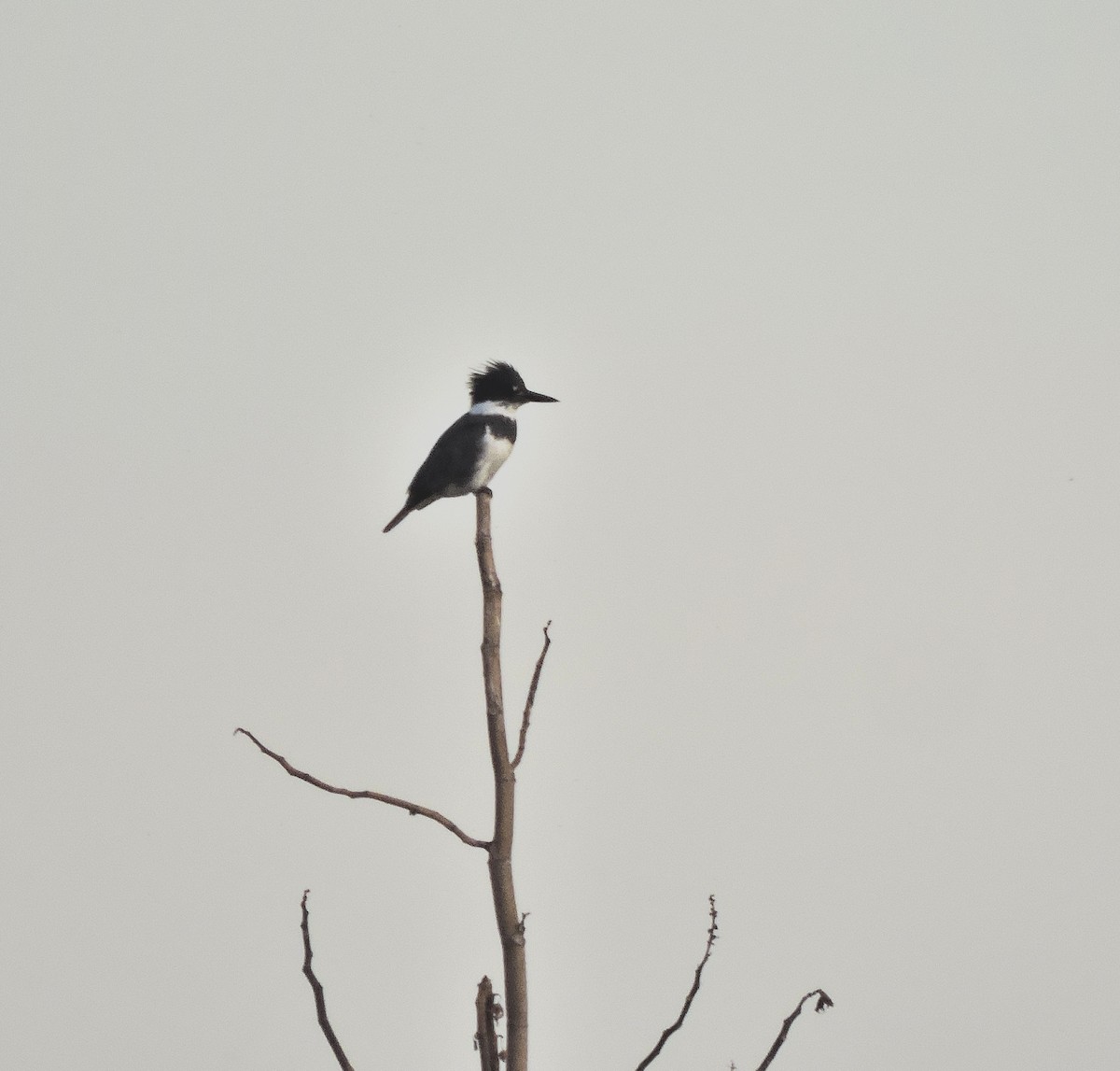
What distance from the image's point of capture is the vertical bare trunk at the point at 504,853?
235 centimetres

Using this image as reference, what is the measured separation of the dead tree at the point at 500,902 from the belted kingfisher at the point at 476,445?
3.11 meters

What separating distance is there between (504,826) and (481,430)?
11.5 ft

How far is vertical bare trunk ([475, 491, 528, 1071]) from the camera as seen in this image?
2346 mm

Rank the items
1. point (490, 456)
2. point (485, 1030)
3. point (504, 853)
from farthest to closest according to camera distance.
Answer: point (490, 456) < point (504, 853) < point (485, 1030)

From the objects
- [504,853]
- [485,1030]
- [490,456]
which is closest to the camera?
[485,1030]

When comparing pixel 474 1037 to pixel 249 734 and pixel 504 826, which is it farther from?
pixel 249 734

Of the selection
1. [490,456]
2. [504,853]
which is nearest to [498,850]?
[504,853]

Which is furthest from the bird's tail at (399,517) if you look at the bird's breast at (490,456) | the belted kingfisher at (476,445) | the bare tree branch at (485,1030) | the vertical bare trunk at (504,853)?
the bare tree branch at (485,1030)

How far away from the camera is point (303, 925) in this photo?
7.73ft

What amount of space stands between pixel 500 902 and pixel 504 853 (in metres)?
0.08

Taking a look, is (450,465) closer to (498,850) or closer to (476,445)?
(476,445)

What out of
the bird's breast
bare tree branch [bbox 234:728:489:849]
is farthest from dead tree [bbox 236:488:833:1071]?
the bird's breast

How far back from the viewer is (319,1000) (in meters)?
2.34

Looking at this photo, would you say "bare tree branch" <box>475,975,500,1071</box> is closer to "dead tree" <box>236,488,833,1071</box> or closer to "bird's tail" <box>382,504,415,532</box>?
"dead tree" <box>236,488,833,1071</box>
